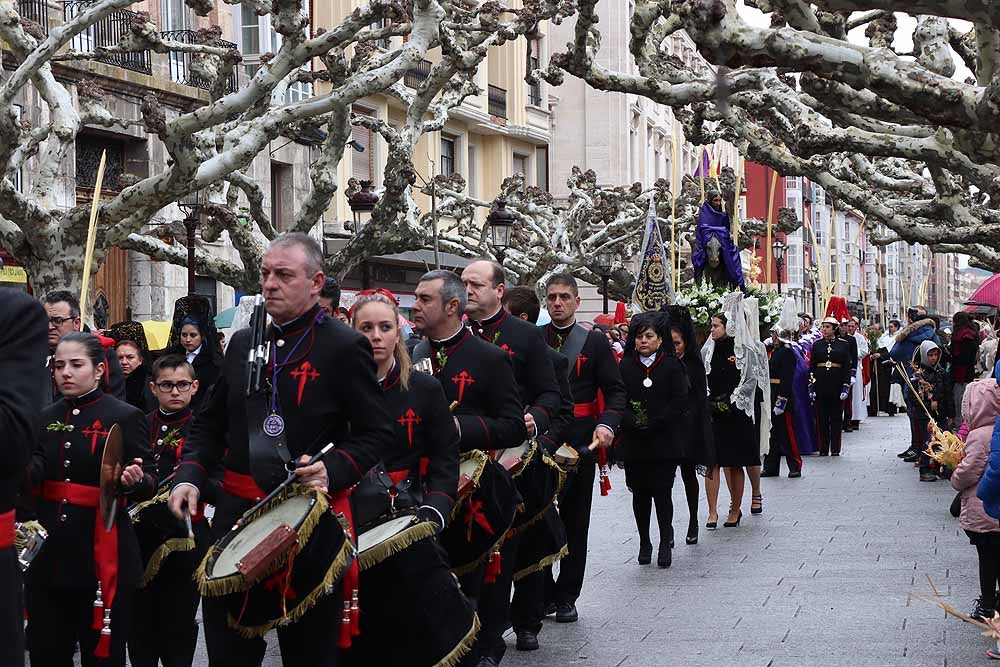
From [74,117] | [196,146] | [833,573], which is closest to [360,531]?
[833,573]

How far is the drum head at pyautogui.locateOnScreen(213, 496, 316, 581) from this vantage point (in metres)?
5.16

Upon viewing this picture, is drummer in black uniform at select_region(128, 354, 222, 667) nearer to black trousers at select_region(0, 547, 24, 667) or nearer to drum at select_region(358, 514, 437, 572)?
drum at select_region(358, 514, 437, 572)

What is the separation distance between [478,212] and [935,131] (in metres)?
28.8

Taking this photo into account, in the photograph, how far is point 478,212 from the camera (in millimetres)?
45125

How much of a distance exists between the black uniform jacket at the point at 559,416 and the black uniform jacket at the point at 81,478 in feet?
7.95

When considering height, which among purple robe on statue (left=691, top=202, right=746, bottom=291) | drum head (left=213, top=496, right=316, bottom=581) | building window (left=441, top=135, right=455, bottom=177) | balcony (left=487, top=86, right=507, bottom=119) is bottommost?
drum head (left=213, top=496, right=316, bottom=581)

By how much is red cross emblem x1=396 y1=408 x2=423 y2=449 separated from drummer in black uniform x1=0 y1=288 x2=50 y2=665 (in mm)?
2471

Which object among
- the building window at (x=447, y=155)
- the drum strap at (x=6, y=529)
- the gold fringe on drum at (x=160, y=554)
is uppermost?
the building window at (x=447, y=155)

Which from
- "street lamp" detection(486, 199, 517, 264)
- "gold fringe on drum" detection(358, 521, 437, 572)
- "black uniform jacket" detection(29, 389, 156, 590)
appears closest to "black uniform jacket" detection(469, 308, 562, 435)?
"black uniform jacket" detection(29, 389, 156, 590)

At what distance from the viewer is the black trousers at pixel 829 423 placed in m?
23.1

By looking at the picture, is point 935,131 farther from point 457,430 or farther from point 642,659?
point 457,430

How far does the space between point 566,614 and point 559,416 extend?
1.43 metres

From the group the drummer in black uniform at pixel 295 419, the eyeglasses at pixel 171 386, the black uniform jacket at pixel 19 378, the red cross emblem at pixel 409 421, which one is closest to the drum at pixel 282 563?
the drummer in black uniform at pixel 295 419

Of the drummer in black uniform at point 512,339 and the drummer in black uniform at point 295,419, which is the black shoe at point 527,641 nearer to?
the drummer in black uniform at point 512,339
